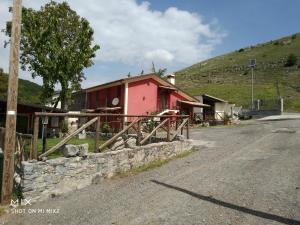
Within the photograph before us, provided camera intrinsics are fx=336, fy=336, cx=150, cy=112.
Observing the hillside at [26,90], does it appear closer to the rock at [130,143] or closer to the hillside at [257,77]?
the hillside at [257,77]

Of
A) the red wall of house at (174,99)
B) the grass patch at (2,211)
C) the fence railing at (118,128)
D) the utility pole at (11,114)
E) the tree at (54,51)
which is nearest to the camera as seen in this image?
the grass patch at (2,211)

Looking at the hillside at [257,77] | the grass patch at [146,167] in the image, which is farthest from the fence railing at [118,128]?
the hillside at [257,77]

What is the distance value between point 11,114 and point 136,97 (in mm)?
19715

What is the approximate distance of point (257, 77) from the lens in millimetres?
65125

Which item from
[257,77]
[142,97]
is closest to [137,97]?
[142,97]

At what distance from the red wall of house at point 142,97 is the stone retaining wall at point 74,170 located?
15.3m

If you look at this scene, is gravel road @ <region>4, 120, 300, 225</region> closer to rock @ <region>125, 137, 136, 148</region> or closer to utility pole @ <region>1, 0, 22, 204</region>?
utility pole @ <region>1, 0, 22, 204</region>

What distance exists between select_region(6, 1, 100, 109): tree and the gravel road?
17.0 metres

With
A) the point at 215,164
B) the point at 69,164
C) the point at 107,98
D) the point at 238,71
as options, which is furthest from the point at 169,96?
the point at 238,71

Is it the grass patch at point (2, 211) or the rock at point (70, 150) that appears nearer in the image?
the grass patch at point (2, 211)

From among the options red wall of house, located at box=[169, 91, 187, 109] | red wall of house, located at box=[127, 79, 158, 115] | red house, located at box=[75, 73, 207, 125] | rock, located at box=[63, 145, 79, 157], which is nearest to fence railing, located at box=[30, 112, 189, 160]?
rock, located at box=[63, 145, 79, 157]

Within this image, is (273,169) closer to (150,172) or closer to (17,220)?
(150,172)

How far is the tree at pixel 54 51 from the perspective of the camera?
26.0m

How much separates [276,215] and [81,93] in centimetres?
2687
